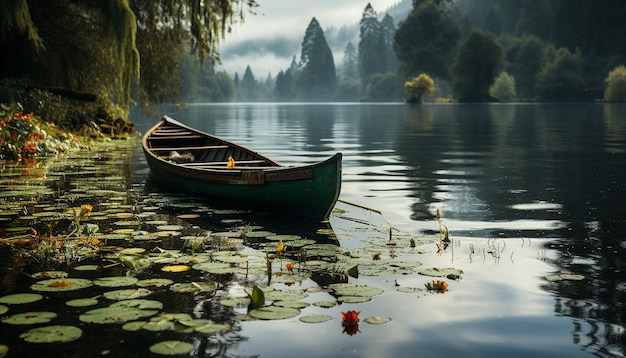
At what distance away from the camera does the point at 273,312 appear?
5434 millimetres

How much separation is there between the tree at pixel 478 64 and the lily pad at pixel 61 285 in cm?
9152

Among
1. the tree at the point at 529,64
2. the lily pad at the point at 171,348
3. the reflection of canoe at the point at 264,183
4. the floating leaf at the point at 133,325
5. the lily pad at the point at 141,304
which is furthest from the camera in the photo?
the tree at the point at 529,64

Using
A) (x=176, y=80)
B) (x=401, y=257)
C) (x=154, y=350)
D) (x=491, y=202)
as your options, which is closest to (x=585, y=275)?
(x=401, y=257)

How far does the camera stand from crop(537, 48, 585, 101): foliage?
94125mm

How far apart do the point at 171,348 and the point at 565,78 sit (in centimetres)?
9703

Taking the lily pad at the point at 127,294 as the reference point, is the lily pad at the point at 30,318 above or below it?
above

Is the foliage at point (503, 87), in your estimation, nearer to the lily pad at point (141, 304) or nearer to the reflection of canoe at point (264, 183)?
the reflection of canoe at point (264, 183)

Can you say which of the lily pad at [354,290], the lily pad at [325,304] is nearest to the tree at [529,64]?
the lily pad at [354,290]

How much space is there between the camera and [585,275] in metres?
6.69

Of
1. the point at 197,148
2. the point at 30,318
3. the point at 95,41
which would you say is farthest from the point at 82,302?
the point at 95,41

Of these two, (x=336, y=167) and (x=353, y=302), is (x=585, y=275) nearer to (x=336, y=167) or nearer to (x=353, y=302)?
(x=353, y=302)

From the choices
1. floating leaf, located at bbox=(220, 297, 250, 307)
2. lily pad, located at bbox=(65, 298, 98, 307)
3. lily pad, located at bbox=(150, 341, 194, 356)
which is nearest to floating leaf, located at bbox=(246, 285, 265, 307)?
floating leaf, located at bbox=(220, 297, 250, 307)

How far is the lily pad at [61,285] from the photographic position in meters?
6.04

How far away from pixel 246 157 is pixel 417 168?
4975mm
